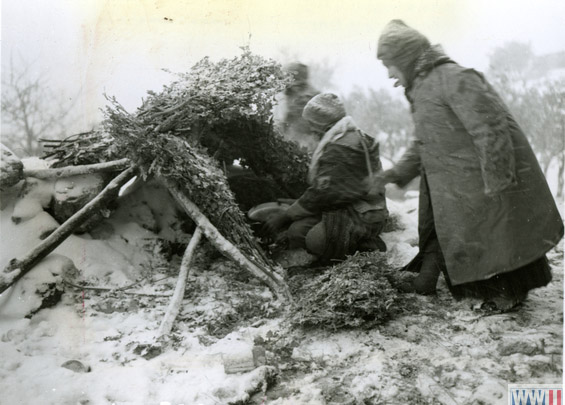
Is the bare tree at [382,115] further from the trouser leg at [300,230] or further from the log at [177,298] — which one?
the log at [177,298]

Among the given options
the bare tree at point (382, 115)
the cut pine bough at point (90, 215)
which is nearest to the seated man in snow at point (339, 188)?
the bare tree at point (382, 115)

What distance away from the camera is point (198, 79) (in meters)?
4.27

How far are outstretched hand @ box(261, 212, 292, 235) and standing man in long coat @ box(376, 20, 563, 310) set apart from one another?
4.89 ft

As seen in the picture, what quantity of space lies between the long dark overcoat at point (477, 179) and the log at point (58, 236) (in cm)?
258

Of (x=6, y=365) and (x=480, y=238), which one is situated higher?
(x=480, y=238)

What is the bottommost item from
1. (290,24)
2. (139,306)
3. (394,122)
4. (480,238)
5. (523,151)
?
(139,306)

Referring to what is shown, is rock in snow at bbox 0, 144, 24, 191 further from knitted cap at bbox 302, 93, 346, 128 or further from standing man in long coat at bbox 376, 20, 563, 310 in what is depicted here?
→ standing man in long coat at bbox 376, 20, 563, 310

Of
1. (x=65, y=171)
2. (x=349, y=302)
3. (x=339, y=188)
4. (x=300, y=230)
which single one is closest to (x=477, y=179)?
(x=349, y=302)

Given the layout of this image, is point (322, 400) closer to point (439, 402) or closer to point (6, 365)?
point (439, 402)

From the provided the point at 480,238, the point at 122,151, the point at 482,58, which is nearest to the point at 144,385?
the point at 122,151

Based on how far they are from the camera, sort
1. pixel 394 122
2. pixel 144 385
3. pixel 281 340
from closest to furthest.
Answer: pixel 144 385 → pixel 281 340 → pixel 394 122

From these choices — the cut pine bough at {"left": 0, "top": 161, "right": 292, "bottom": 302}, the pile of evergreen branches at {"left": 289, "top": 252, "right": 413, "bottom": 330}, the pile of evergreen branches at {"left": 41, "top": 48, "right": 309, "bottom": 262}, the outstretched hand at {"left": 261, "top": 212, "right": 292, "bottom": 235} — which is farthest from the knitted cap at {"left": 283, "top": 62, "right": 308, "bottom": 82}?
the pile of evergreen branches at {"left": 289, "top": 252, "right": 413, "bottom": 330}

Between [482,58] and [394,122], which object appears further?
[394,122]

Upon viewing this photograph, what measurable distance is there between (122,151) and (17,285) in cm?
135
